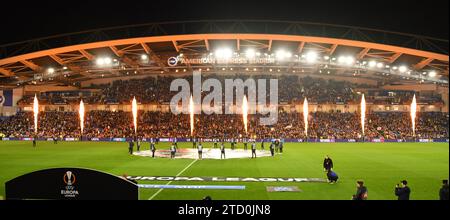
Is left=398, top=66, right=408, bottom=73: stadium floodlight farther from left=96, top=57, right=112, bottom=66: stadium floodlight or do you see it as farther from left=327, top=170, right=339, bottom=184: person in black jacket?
left=96, top=57, right=112, bottom=66: stadium floodlight

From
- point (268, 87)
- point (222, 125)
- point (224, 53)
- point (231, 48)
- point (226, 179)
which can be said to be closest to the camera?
point (226, 179)

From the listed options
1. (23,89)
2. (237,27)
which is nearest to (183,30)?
(237,27)

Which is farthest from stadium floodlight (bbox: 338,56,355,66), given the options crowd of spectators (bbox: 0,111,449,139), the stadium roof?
crowd of spectators (bbox: 0,111,449,139)

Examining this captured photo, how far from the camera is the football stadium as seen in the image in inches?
791

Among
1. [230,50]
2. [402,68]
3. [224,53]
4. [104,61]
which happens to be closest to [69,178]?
[230,50]

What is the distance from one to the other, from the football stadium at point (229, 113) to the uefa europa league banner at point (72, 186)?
3cm

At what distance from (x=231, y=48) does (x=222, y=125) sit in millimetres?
19994

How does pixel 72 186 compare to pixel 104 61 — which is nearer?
pixel 72 186

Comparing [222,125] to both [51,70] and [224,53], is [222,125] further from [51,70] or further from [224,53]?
[51,70]

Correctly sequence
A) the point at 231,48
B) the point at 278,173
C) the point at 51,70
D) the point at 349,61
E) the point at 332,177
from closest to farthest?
the point at 332,177 → the point at 278,173 → the point at 231,48 → the point at 349,61 → the point at 51,70

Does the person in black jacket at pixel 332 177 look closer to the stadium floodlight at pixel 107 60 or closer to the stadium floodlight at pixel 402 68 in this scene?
the stadium floodlight at pixel 402 68

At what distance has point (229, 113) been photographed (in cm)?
7250
